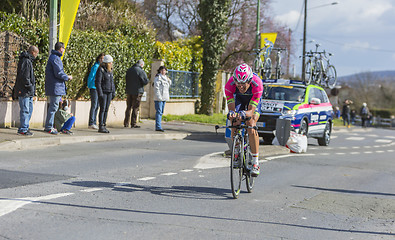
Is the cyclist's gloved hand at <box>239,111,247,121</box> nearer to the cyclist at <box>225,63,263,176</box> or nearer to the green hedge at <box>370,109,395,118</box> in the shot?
the cyclist at <box>225,63,263,176</box>

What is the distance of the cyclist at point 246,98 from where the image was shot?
742cm

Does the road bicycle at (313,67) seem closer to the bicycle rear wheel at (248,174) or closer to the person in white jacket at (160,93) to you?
the person in white jacket at (160,93)

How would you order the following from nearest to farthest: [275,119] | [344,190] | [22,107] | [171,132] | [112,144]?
1. [344,190]
2. [22,107]
3. [112,144]
4. [275,119]
5. [171,132]

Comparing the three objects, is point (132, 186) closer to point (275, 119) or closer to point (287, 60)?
point (275, 119)

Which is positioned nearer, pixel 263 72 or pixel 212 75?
pixel 263 72

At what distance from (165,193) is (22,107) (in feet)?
19.4

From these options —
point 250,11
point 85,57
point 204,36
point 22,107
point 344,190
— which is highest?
point 250,11

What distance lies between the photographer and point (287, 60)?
44875mm

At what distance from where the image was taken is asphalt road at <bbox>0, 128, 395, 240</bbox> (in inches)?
211

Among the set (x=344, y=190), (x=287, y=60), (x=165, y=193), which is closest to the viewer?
(x=165, y=193)

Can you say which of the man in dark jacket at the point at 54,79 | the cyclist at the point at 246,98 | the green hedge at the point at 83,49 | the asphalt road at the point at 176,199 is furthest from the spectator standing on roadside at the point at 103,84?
the cyclist at the point at 246,98

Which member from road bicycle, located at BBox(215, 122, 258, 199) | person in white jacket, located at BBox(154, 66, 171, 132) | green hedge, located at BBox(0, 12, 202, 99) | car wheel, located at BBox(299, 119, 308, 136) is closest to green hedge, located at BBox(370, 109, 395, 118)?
green hedge, located at BBox(0, 12, 202, 99)

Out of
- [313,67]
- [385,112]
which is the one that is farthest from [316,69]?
[385,112]

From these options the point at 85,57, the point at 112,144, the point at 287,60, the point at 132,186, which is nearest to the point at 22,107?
the point at 112,144
